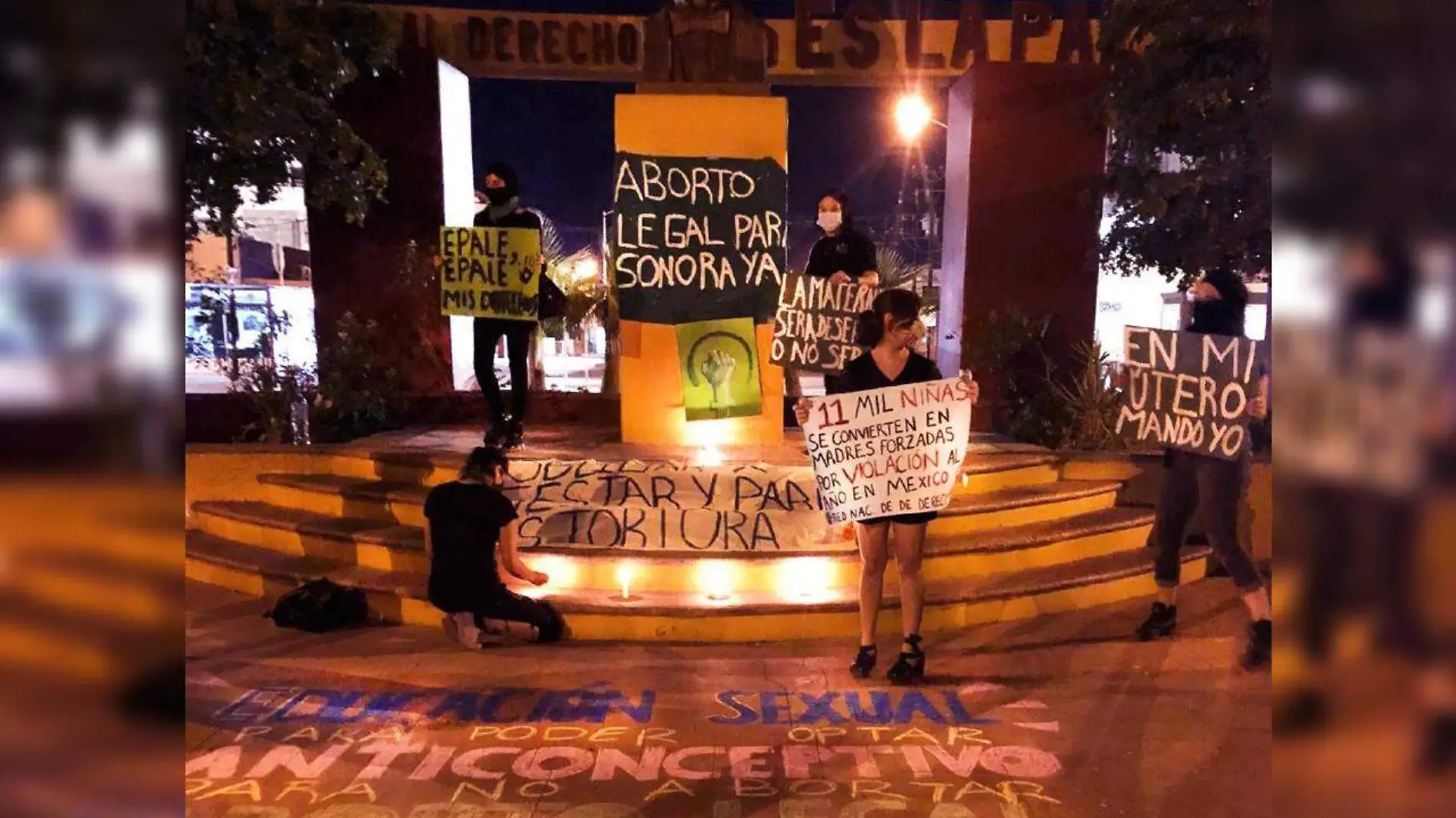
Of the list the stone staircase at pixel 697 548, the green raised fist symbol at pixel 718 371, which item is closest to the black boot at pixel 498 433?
the stone staircase at pixel 697 548

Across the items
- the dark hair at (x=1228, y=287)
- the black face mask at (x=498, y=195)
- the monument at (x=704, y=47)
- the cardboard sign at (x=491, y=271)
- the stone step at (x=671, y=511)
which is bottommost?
the stone step at (x=671, y=511)

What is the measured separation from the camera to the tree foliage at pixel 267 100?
218 inches

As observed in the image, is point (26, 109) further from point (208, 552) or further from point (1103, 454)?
point (1103, 454)

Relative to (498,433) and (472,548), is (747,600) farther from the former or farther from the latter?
(498,433)

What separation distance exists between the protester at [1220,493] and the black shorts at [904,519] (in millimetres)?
1573

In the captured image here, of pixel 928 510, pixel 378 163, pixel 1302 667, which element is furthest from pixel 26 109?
pixel 378 163

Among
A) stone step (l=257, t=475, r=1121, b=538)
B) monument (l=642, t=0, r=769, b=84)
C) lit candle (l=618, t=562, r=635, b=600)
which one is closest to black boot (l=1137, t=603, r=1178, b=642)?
stone step (l=257, t=475, r=1121, b=538)

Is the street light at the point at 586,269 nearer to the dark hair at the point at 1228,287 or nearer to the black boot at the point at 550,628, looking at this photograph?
the black boot at the point at 550,628

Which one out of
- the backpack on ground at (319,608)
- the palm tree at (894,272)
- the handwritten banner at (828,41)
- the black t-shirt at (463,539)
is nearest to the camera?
the black t-shirt at (463,539)

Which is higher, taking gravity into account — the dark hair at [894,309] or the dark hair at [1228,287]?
the dark hair at [1228,287]

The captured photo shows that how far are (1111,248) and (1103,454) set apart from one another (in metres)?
2.64

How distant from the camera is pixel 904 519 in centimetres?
431

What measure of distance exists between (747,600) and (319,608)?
2.60 m

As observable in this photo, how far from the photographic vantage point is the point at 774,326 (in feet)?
21.0
